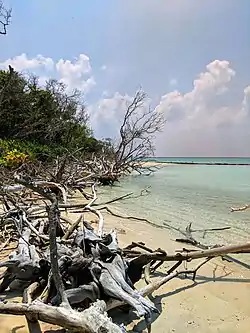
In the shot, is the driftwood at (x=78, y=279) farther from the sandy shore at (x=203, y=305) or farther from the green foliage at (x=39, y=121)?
the green foliage at (x=39, y=121)

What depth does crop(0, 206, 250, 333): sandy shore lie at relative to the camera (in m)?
3.19

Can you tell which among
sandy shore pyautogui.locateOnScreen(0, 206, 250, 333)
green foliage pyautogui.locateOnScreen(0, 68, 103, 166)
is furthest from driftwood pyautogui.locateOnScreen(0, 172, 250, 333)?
green foliage pyautogui.locateOnScreen(0, 68, 103, 166)

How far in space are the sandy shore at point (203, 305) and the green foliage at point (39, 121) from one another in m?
18.0

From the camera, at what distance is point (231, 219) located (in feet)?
30.8

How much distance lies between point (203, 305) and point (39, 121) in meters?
24.3

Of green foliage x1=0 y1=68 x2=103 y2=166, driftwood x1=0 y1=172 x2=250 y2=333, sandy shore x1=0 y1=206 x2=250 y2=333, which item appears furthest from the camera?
green foliage x1=0 y1=68 x2=103 y2=166

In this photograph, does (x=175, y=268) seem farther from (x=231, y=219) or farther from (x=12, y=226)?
(x=231, y=219)

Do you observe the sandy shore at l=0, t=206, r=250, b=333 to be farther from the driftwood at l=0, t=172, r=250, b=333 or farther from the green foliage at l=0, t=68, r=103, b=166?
the green foliage at l=0, t=68, r=103, b=166

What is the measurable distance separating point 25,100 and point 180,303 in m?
25.8

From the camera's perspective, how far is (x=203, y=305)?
3.77 metres

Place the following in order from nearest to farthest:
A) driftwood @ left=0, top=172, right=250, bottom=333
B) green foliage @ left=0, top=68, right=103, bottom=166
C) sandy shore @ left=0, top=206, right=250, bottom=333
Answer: driftwood @ left=0, top=172, right=250, bottom=333 < sandy shore @ left=0, top=206, right=250, bottom=333 < green foliage @ left=0, top=68, right=103, bottom=166

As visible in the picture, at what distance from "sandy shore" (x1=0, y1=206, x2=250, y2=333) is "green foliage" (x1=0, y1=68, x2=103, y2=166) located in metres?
18.0

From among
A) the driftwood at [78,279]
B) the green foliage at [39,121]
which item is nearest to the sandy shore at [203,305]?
the driftwood at [78,279]

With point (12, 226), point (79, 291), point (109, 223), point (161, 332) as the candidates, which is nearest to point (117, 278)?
point (79, 291)
